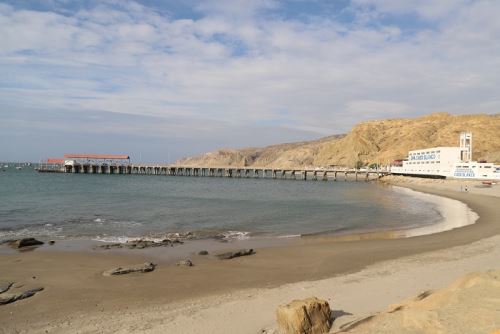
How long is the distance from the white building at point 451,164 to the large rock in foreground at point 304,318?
6428 centimetres

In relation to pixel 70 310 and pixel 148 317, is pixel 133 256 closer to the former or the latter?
pixel 70 310

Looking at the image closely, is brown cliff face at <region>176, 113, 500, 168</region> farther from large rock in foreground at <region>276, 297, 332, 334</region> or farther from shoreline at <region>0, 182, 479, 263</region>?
large rock in foreground at <region>276, 297, 332, 334</region>

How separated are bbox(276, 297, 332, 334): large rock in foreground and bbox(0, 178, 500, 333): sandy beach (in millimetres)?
263

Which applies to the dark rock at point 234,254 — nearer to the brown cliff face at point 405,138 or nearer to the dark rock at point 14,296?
the dark rock at point 14,296

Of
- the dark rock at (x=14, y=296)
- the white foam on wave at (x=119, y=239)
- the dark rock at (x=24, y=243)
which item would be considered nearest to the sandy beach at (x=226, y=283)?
the dark rock at (x=14, y=296)

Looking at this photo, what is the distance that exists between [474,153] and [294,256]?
10614 cm

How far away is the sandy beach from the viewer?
7.38 meters

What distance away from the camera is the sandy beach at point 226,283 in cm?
738

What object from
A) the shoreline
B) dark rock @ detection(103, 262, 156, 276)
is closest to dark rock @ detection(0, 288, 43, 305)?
dark rock @ detection(103, 262, 156, 276)

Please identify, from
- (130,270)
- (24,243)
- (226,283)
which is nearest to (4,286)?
(130,270)

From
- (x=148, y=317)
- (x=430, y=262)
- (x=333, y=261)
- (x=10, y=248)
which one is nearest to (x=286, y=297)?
(x=148, y=317)

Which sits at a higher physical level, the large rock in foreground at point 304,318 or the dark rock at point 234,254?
the large rock in foreground at point 304,318

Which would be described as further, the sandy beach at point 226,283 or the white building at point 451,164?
the white building at point 451,164

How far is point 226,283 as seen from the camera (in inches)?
401
